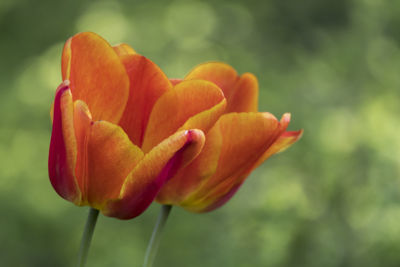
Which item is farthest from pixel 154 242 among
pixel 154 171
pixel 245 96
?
pixel 245 96

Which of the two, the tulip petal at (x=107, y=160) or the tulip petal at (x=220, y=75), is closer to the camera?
the tulip petal at (x=107, y=160)

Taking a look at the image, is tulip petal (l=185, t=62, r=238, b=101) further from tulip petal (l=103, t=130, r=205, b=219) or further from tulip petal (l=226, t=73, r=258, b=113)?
tulip petal (l=103, t=130, r=205, b=219)

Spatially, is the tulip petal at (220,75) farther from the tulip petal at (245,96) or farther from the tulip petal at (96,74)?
the tulip petal at (96,74)

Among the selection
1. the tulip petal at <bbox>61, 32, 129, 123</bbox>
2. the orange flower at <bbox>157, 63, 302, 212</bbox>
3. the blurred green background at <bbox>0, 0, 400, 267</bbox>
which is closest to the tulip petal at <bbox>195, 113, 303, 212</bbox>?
the orange flower at <bbox>157, 63, 302, 212</bbox>

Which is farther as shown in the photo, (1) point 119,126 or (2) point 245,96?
(2) point 245,96

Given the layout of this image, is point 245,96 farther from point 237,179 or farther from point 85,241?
point 85,241

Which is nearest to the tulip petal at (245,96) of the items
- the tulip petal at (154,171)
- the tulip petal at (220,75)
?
the tulip petal at (220,75)

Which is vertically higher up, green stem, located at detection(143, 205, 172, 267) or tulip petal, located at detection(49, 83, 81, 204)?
tulip petal, located at detection(49, 83, 81, 204)
